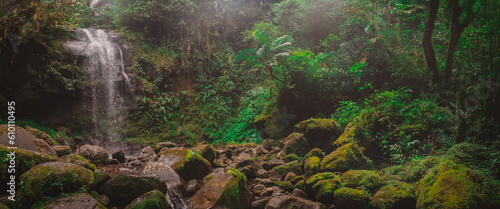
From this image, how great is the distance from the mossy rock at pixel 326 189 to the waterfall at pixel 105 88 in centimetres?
888

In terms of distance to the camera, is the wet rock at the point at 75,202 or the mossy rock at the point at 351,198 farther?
the mossy rock at the point at 351,198

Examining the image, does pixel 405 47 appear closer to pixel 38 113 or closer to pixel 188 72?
pixel 188 72

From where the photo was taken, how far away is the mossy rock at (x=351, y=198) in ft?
13.2

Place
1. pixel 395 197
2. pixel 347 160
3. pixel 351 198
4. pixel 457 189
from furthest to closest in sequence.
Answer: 1. pixel 347 160
2. pixel 351 198
3. pixel 395 197
4. pixel 457 189

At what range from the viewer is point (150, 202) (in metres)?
3.94

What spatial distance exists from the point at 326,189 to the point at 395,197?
1098 mm

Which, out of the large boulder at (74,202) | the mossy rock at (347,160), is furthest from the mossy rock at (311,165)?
the large boulder at (74,202)

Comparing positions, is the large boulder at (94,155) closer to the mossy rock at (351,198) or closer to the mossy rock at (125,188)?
→ the mossy rock at (125,188)

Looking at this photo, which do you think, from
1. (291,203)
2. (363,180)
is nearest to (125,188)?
(291,203)

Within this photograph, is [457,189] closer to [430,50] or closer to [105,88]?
[430,50]

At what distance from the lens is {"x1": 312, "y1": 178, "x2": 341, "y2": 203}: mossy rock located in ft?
14.6

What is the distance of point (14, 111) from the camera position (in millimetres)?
8938

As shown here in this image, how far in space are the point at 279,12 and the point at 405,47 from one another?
28.9 feet

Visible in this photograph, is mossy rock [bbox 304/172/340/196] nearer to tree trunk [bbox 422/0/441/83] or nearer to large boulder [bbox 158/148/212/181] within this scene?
large boulder [bbox 158/148/212/181]
